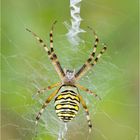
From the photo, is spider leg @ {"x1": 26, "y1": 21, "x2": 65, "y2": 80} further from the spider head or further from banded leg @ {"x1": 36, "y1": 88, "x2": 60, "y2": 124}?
banded leg @ {"x1": 36, "y1": 88, "x2": 60, "y2": 124}

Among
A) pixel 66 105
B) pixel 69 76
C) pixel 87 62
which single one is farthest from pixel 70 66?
pixel 66 105

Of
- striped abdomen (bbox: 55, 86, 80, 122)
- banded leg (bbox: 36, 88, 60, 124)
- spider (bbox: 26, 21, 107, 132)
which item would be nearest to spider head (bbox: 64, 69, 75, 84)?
spider (bbox: 26, 21, 107, 132)

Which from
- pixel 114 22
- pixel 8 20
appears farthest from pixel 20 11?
pixel 114 22

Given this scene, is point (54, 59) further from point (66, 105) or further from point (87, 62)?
point (66, 105)

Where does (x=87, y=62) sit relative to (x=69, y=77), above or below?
above

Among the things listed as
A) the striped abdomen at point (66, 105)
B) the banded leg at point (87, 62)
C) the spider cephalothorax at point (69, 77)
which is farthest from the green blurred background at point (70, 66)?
the striped abdomen at point (66, 105)
